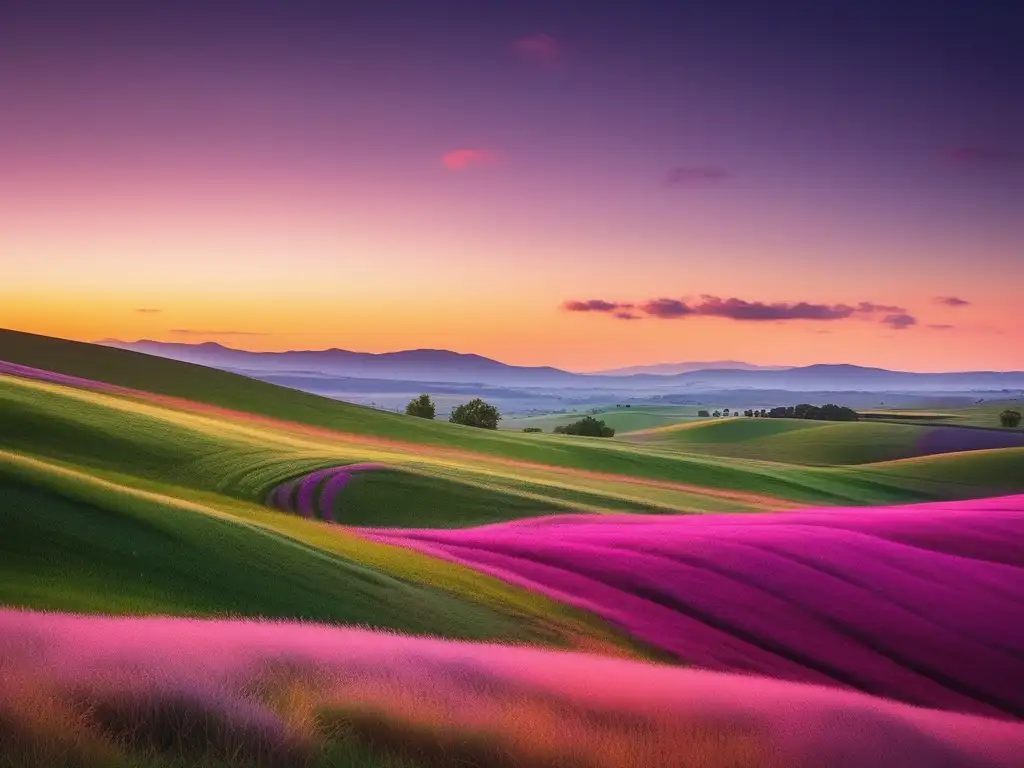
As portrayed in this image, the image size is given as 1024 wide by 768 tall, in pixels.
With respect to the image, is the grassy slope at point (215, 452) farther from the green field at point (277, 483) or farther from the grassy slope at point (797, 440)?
the grassy slope at point (797, 440)

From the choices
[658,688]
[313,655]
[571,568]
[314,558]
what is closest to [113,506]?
[314,558]

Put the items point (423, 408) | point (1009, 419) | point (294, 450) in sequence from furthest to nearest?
1. point (1009, 419)
2. point (423, 408)
3. point (294, 450)

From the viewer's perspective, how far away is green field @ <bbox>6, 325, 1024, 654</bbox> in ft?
30.0

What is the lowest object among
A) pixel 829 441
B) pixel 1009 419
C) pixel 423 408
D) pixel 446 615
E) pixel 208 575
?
pixel 446 615

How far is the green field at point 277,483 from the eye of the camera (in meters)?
9.14

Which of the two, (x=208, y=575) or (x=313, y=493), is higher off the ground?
(x=208, y=575)

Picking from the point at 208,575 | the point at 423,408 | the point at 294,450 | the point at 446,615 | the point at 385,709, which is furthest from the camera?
the point at 423,408

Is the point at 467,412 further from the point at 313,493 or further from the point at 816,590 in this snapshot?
the point at 816,590

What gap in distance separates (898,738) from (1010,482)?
152 ft

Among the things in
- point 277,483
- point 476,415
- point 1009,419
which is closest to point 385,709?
point 277,483

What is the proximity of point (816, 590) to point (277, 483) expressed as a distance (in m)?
13.4

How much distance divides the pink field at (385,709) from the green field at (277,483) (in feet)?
9.12

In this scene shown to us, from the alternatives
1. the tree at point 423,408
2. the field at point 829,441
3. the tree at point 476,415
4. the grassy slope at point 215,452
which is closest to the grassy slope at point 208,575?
the grassy slope at point 215,452

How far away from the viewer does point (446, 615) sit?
10.0m
